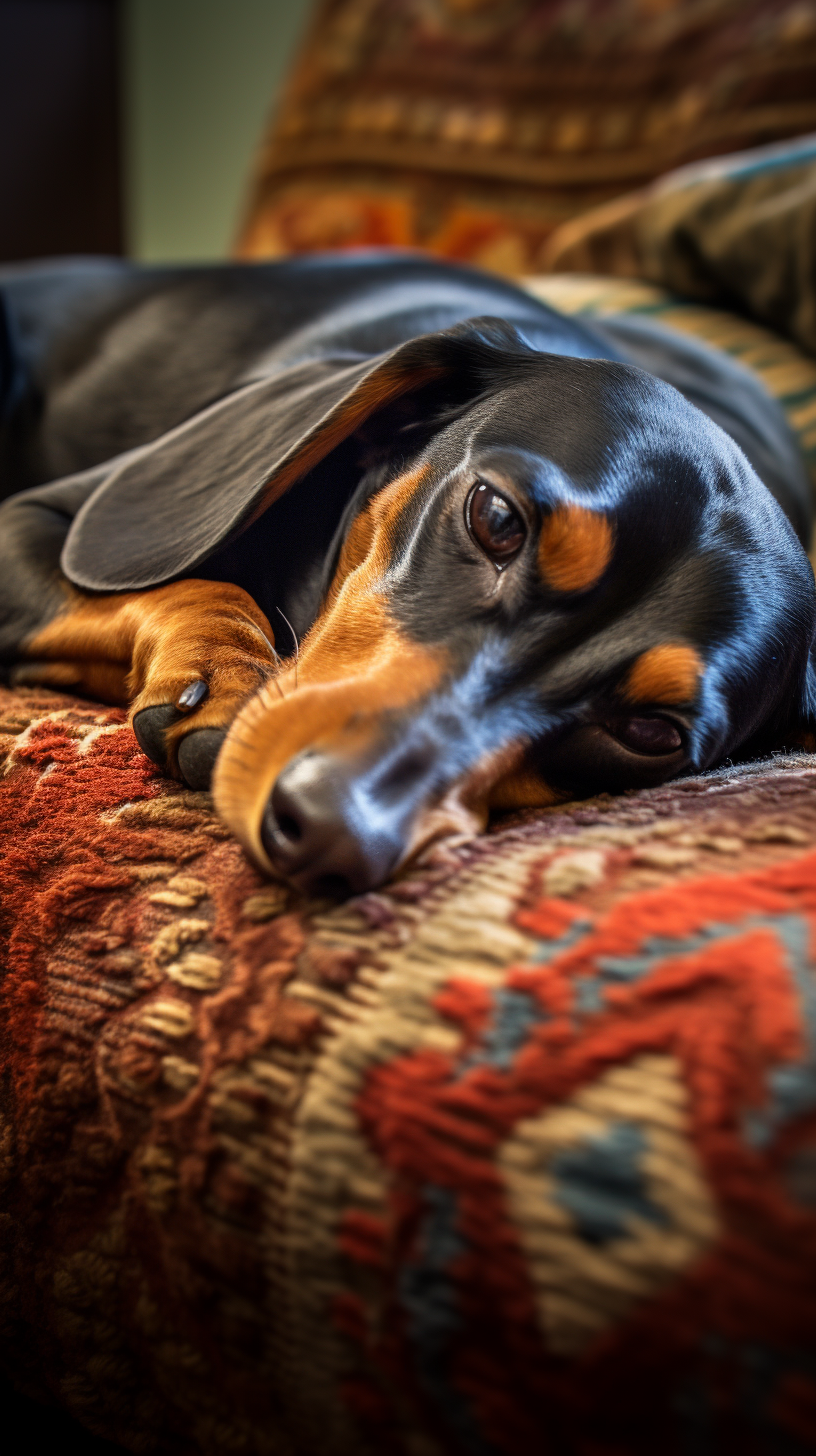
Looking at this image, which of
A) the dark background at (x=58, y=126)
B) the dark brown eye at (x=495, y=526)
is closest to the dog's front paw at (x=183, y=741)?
the dark brown eye at (x=495, y=526)

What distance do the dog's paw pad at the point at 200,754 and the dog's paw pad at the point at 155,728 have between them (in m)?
0.03

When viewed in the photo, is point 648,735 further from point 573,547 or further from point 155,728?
point 155,728

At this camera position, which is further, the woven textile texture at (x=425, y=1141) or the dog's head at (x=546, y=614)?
the dog's head at (x=546, y=614)

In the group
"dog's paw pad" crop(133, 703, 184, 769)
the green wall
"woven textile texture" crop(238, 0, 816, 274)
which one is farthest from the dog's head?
the green wall

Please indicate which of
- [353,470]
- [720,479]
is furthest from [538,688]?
[353,470]

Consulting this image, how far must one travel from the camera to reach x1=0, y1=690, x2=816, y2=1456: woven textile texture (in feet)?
2.05

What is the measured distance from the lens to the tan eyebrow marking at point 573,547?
4.40 ft

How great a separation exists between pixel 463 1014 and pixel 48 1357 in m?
0.54

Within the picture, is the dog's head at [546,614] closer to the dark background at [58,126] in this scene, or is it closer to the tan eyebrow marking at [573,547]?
the tan eyebrow marking at [573,547]

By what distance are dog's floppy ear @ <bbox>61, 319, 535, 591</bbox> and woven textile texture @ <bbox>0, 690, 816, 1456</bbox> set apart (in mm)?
550

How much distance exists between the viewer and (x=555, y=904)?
0.86 meters

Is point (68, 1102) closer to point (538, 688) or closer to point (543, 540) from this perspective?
point (538, 688)

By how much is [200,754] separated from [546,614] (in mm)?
475

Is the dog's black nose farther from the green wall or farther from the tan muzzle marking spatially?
the green wall
